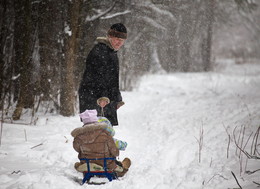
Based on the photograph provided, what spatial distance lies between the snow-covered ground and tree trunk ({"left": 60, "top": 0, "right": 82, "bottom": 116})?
0.42 meters

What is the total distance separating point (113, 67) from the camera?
357 centimetres

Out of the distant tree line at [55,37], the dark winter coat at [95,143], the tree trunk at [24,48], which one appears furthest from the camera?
the distant tree line at [55,37]

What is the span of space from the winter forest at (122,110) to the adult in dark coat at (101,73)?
1.14 m

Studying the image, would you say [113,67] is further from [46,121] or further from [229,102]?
[229,102]

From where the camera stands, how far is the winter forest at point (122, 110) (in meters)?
3.52

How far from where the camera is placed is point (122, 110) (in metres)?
8.16

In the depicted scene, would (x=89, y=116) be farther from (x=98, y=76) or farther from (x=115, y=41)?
(x=115, y=41)

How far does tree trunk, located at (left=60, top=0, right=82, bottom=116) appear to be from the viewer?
20.2 ft

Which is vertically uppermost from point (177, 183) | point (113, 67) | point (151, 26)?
point (151, 26)

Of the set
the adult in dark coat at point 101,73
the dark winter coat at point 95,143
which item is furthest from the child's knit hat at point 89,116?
the adult in dark coat at point 101,73

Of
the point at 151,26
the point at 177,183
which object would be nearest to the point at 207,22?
the point at 151,26

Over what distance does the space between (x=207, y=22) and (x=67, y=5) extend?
532 centimetres

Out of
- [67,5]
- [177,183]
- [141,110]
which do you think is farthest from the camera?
[141,110]

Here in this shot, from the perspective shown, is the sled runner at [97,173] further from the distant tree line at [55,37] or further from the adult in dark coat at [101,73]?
the distant tree line at [55,37]
